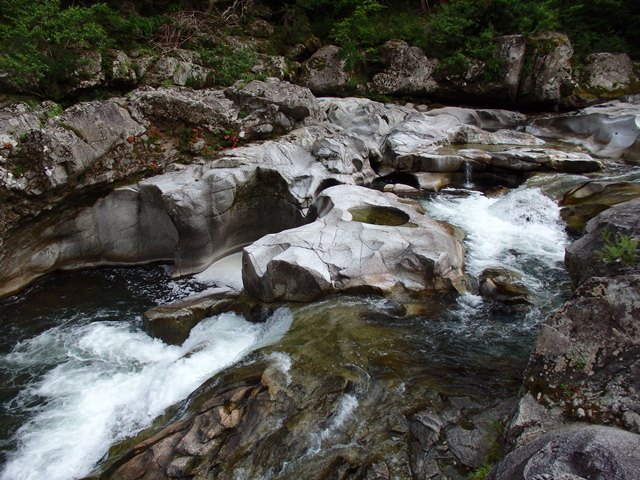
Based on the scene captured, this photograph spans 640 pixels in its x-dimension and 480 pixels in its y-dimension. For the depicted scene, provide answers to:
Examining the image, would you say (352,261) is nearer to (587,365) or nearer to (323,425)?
(323,425)

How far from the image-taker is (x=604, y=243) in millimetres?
5746

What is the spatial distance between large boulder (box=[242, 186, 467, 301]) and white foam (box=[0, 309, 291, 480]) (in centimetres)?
72

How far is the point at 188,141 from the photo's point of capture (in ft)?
40.9

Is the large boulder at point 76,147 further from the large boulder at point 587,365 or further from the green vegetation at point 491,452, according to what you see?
the large boulder at point 587,365

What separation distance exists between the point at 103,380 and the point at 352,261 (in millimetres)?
4990

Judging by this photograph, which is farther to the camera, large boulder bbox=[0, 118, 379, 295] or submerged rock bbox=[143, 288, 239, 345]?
large boulder bbox=[0, 118, 379, 295]

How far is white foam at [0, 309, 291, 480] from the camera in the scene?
5996mm

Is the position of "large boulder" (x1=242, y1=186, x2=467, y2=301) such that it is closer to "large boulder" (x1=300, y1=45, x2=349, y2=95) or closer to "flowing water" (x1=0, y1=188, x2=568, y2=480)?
"flowing water" (x1=0, y1=188, x2=568, y2=480)

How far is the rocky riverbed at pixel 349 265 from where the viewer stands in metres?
4.47

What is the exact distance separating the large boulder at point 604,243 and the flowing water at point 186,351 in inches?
55.5

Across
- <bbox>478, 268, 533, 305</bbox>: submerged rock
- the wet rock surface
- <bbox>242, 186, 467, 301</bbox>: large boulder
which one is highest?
<bbox>242, 186, 467, 301</bbox>: large boulder

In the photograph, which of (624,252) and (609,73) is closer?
(624,252)

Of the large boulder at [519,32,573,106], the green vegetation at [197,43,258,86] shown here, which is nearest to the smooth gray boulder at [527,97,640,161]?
the large boulder at [519,32,573,106]

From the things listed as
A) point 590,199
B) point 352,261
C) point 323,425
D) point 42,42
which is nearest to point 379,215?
point 352,261
